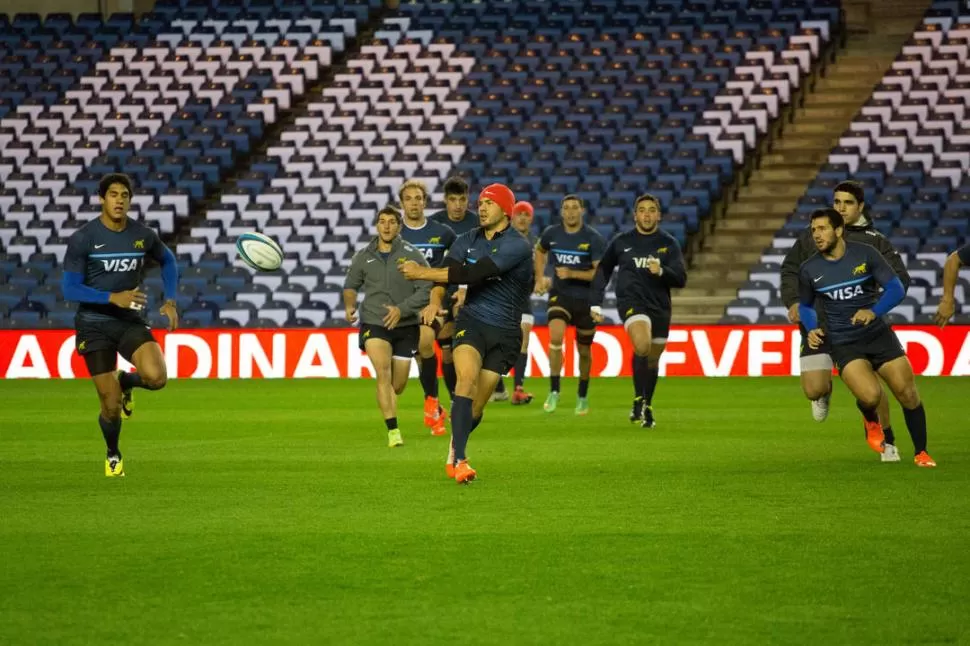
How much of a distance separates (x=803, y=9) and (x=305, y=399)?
A: 1853cm

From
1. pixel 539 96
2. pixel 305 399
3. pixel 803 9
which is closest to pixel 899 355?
pixel 305 399

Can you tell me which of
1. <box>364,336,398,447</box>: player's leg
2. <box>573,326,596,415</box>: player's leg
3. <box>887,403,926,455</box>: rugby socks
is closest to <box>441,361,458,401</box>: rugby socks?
<box>573,326,596,415</box>: player's leg

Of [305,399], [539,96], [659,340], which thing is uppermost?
[539,96]

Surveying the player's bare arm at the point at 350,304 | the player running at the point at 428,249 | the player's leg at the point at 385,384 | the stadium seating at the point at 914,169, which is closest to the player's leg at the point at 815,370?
the player's leg at the point at 385,384

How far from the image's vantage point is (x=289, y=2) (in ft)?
126

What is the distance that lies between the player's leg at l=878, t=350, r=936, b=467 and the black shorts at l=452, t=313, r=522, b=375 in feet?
9.54

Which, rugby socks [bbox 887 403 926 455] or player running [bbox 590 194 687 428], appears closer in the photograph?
rugby socks [bbox 887 403 926 455]

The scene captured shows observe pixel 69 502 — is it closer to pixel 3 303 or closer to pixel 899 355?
pixel 899 355

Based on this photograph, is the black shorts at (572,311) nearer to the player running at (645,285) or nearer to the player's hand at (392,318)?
the player running at (645,285)

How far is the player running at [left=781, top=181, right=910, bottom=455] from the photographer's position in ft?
41.3

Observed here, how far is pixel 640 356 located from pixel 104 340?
21.6 ft

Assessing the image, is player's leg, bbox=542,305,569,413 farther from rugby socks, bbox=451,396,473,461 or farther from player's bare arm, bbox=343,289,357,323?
rugby socks, bbox=451,396,473,461

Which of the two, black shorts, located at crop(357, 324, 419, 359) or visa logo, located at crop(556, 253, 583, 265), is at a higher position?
visa logo, located at crop(556, 253, 583, 265)

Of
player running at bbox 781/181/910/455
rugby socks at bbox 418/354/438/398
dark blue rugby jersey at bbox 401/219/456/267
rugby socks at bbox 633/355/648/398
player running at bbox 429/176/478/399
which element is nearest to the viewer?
player running at bbox 781/181/910/455
